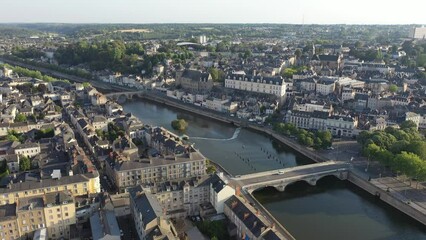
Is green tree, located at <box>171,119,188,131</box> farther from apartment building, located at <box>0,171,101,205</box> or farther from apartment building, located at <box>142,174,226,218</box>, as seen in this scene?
apartment building, located at <box>142,174,226,218</box>

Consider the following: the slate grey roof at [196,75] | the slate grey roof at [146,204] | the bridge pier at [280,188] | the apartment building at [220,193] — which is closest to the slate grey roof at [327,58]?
the slate grey roof at [196,75]

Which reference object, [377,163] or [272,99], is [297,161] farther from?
[272,99]

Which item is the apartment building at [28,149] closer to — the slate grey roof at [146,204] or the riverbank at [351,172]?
the slate grey roof at [146,204]

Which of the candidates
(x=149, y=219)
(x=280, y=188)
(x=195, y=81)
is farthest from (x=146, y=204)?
(x=195, y=81)

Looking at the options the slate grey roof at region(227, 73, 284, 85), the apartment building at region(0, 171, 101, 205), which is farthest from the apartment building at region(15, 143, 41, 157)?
the slate grey roof at region(227, 73, 284, 85)

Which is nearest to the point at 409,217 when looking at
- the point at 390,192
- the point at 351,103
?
the point at 390,192
